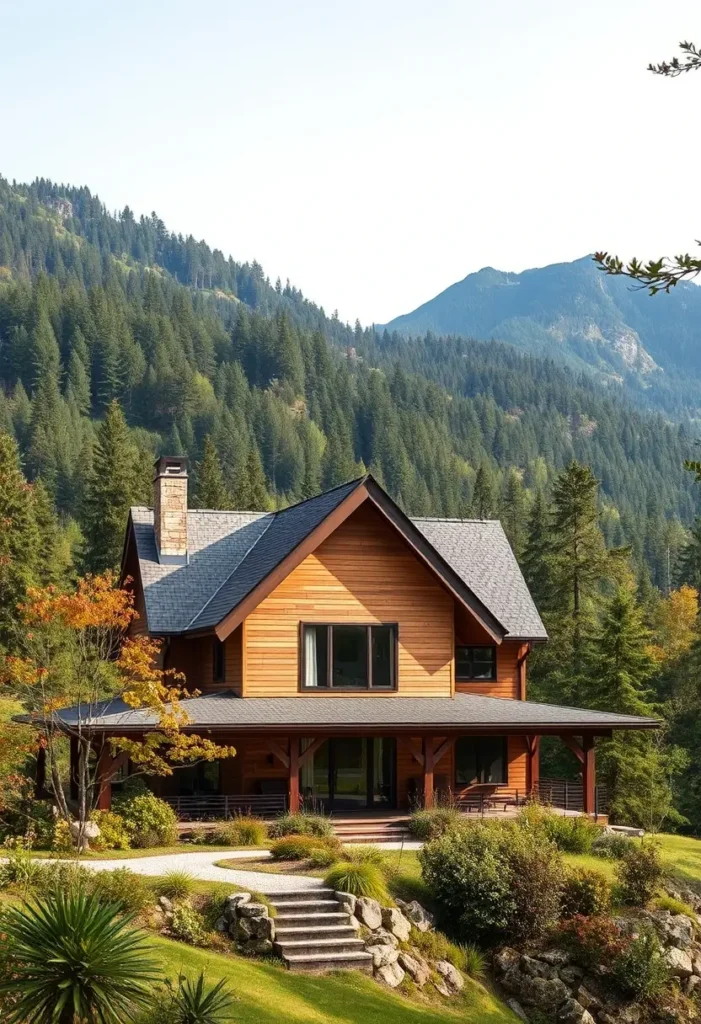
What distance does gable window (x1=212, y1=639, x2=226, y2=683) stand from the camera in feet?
110

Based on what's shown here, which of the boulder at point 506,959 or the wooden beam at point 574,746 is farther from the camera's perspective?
the wooden beam at point 574,746

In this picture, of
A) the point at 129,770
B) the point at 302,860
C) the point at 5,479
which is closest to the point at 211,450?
the point at 5,479

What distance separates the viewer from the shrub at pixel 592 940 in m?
22.3

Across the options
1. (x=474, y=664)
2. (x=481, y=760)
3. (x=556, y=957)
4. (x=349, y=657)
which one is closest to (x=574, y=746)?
(x=481, y=760)

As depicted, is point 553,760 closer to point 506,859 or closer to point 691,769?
point 691,769

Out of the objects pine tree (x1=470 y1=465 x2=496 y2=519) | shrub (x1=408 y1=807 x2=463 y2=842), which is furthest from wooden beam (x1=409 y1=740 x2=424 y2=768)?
pine tree (x1=470 y1=465 x2=496 y2=519)

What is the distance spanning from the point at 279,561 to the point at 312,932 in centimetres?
1229

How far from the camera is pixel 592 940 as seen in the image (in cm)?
2238

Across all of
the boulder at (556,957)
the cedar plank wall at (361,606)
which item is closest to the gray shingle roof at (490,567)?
the cedar plank wall at (361,606)

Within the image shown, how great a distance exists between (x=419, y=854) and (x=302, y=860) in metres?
2.27

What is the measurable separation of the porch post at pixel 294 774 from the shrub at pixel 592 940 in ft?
28.6

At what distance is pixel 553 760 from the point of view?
4956 centimetres

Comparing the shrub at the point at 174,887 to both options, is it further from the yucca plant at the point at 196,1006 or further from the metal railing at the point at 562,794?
the metal railing at the point at 562,794

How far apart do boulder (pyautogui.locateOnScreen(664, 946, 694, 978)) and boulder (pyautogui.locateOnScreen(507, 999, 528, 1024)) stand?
2.97 metres
